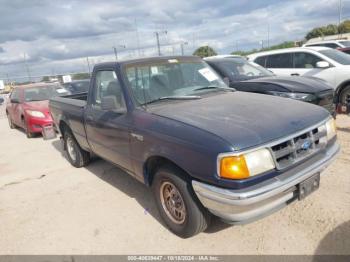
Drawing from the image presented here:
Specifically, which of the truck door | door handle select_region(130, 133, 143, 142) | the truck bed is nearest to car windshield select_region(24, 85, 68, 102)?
the truck bed

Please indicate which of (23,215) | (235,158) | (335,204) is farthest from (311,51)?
(23,215)

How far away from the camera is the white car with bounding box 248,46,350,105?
796cm

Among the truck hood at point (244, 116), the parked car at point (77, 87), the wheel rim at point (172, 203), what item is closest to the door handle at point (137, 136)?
the truck hood at point (244, 116)

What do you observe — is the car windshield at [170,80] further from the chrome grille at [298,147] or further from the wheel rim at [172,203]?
the chrome grille at [298,147]

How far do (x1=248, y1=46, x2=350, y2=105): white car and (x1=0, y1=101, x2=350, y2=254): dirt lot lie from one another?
2.86 metres

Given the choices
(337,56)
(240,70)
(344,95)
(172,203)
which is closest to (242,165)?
(172,203)

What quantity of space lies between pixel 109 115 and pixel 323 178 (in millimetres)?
3002

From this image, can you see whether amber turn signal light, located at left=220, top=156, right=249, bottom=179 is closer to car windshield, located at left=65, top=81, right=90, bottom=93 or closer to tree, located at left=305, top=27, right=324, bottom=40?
car windshield, located at left=65, top=81, right=90, bottom=93

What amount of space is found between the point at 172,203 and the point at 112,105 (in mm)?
1354

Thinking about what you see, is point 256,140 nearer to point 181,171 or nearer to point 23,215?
point 181,171

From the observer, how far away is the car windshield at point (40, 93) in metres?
10.1

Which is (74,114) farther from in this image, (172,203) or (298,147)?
(298,147)

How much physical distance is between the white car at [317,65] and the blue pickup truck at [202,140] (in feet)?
16.1

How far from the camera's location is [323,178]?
4.34m
